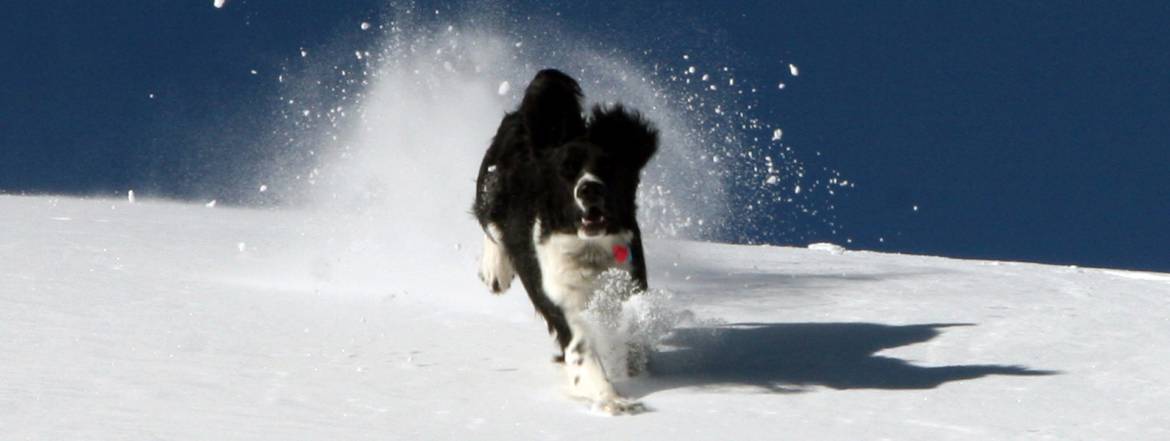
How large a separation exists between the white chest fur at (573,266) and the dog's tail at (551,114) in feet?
1.79

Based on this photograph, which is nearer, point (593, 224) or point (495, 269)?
point (593, 224)

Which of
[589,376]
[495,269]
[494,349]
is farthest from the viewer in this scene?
[495,269]

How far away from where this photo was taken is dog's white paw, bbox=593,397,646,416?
20.7ft

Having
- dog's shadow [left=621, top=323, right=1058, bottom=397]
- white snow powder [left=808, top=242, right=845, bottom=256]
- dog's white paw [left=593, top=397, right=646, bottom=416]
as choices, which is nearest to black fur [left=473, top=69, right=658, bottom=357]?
dog's white paw [left=593, top=397, right=646, bottom=416]

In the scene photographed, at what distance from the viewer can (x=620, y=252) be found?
6898 millimetres

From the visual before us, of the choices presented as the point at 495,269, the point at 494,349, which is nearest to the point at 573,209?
the point at 494,349

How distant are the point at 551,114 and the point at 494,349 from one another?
140cm

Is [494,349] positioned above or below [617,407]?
above

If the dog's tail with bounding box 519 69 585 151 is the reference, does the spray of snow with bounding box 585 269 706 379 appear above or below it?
below

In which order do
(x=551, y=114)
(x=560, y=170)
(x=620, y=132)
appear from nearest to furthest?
(x=560, y=170), (x=620, y=132), (x=551, y=114)

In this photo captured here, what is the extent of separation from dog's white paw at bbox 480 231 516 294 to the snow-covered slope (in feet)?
0.65

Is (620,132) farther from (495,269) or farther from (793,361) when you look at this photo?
(495,269)

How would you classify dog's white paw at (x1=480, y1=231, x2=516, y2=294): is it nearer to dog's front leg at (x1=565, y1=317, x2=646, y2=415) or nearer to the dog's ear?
the dog's ear

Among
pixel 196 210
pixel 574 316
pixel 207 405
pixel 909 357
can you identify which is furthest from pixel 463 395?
pixel 196 210
